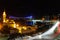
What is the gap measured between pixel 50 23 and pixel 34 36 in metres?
0.28

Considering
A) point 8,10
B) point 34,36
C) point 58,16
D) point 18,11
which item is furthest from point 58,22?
point 18,11

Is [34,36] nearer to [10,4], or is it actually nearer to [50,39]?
[50,39]

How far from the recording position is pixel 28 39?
2.55m

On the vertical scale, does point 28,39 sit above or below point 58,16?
below

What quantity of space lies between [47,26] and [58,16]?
0.66 feet

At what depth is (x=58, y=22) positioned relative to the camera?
2.48 metres

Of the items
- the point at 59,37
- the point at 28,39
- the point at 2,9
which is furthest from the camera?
the point at 2,9

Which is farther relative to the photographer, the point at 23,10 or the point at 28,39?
the point at 23,10

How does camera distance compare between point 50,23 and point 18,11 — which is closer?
point 50,23

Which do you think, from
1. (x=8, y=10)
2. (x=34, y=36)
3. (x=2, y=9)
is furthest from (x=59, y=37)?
(x=8, y=10)

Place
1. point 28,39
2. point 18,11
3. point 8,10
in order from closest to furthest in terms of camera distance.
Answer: point 28,39, point 8,10, point 18,11

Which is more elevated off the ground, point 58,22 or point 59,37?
point 58,22

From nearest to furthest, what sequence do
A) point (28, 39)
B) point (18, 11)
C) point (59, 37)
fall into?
1. point (59, 37)
2. point (28, 39)
3. point (18, 11)

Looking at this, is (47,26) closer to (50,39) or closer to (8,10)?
(50,39)
